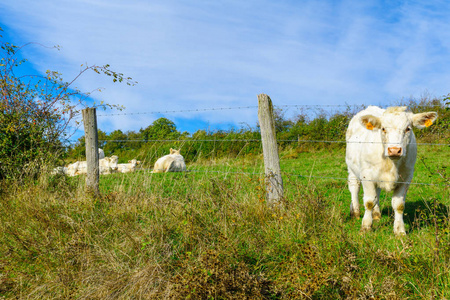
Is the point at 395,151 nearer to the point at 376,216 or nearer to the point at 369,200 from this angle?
the point at 369,200

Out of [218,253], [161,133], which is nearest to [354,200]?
[218,253]

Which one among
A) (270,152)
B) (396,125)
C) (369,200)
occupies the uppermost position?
(396,125)

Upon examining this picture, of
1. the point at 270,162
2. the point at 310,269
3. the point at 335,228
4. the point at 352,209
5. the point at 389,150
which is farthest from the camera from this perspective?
the point at 352,209

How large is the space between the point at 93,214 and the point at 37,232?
2.49 ft

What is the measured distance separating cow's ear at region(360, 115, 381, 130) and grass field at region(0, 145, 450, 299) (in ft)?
4.14

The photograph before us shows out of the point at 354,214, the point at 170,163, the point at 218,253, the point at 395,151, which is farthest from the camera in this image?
the point at 170,163

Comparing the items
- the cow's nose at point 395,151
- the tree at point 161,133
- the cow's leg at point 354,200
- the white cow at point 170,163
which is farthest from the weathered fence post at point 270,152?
the white cow at point 170,163

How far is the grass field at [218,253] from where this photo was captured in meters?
3.35

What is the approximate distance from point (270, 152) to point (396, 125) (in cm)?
178

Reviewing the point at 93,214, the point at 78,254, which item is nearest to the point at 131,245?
the point at 78,254

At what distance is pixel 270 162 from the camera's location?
17.1ft

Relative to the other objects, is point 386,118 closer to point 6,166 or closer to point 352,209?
point 352,209

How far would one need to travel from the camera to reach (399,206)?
5.29 m

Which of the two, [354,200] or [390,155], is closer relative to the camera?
[390,155]
